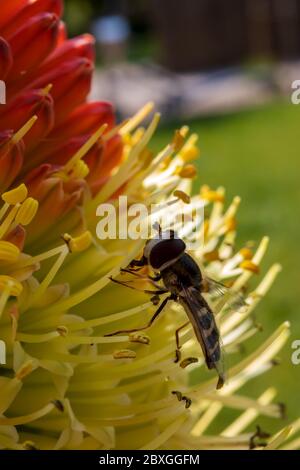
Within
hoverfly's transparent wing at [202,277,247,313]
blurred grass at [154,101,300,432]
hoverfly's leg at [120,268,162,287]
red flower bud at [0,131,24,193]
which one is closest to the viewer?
red flower bud at [0,131,24,193]

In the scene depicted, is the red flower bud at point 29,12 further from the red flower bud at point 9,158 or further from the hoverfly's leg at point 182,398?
the hoverfly's leg at point 182,398

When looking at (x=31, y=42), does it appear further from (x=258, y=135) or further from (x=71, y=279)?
(x=258, y=135)

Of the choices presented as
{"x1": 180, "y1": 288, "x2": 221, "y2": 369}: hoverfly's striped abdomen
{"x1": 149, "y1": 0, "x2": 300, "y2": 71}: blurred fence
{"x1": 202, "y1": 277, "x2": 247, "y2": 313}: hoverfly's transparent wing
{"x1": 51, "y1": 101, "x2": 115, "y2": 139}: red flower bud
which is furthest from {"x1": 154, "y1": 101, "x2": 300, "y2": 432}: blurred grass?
{"x1": 149, "y1": 0, "x2": 300, "y2": 71}: blurred fence

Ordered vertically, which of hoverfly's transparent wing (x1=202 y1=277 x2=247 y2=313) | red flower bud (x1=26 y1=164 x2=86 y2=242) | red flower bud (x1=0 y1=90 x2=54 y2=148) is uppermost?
red flower bud (x1=0 y1=90 x2=54 y2=148)

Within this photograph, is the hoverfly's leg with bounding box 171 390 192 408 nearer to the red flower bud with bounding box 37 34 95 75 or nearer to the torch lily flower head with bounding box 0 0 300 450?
the torch lily flower head with bounding box 0 0 300 450

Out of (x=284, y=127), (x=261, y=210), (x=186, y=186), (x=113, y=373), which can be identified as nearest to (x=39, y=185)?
(x=113, y=373)

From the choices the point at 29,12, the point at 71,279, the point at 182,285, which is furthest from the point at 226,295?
the point at 29,12
